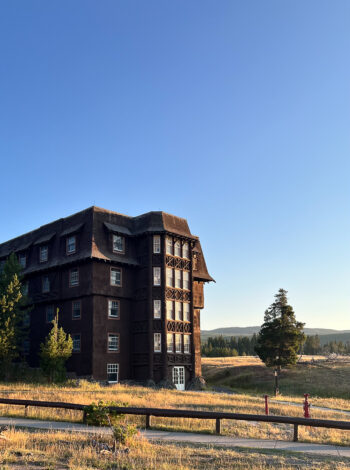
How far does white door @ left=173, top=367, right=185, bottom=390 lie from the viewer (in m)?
42.3

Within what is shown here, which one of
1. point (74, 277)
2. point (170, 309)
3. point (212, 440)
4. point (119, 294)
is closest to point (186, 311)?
point (170, 309)

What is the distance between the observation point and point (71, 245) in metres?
43.7

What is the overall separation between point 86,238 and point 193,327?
1325cm

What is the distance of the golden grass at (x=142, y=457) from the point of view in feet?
36.2

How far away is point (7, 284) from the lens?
4288 centimetres

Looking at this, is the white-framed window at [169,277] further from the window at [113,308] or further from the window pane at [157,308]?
the window at [113,308]

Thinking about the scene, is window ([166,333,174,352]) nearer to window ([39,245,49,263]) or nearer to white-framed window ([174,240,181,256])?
white-framed window ([174,240,181,256])

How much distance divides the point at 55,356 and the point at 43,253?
1296 cm

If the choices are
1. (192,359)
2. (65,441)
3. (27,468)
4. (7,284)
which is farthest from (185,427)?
(7,284)

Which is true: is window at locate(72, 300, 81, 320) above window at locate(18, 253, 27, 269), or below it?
below

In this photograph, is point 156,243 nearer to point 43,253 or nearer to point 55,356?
point 43,253

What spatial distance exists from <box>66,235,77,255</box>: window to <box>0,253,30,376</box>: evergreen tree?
16.6 feet

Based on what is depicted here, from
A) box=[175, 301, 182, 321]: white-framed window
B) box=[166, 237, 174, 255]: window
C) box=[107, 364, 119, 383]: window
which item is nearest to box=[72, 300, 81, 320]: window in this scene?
box=[107, 364, 119, 383]: window

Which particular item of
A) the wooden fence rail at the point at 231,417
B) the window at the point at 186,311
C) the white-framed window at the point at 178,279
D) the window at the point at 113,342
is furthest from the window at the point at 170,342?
the wooden fence rail at the point at 231,417
